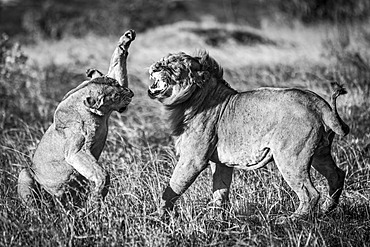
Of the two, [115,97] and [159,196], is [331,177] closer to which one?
[159,196]

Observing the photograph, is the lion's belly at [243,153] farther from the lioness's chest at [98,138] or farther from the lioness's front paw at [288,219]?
the lioness's chest at [98,138]

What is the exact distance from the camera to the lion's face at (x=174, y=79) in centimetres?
475

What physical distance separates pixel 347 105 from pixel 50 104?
4678 millimetres

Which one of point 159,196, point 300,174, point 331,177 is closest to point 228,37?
point 159,196

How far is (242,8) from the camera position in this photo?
32.7 metres

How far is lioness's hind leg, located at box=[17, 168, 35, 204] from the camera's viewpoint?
16.2 ft

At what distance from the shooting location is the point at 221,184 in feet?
16.7

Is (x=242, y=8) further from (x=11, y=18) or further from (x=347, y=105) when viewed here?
(x=347, y=105)

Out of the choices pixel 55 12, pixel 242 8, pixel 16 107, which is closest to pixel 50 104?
pixel 16 107

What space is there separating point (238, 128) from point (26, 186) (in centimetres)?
169

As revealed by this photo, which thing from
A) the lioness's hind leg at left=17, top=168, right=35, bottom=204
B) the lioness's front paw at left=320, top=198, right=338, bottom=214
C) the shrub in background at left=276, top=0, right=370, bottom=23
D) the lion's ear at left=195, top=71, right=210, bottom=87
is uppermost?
the shrub in background at left=276, top=0, right=370, bottom=23

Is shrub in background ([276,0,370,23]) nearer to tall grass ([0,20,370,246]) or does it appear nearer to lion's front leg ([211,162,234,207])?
tall grass ([0,20,370,246])

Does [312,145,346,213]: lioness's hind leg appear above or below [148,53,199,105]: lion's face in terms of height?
below

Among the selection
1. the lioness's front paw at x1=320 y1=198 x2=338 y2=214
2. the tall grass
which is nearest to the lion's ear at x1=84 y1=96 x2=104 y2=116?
the tall grass
